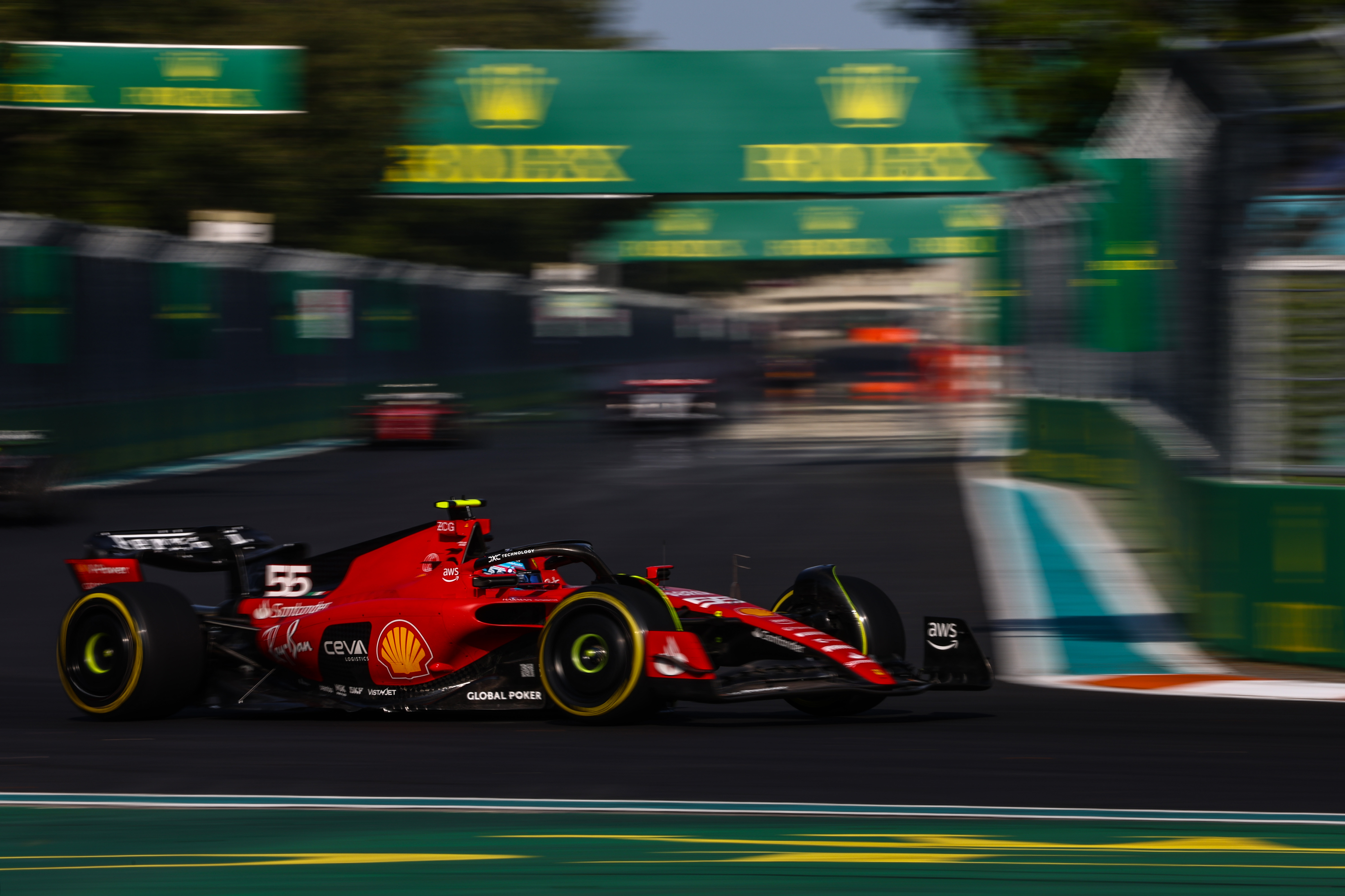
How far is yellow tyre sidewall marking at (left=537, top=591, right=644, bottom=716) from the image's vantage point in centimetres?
703

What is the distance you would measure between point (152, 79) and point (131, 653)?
1743 centimetres

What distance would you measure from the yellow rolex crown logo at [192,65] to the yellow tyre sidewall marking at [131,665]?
16.9 m

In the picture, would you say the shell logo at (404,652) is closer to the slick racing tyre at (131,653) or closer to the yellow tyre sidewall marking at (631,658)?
the yellow tyre sidewall marking at (631,658)

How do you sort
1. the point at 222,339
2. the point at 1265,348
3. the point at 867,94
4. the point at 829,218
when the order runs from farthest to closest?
1. the point at 829,218
2. the point at 867,94
3. the point at 222,339
4. the point at 1265,348

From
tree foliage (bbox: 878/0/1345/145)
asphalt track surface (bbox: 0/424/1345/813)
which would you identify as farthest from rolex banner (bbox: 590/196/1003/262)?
tree foliage (bbox: 878/0/1345/145)

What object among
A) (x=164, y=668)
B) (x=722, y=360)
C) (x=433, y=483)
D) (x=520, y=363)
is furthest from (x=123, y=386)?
(x=722, y=360)

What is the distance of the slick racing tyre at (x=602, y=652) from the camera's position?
23.2 ft

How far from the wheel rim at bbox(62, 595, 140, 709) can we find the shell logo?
1019mm

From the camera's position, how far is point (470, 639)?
766 centimetres

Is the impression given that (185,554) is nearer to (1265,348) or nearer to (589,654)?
(589,654)

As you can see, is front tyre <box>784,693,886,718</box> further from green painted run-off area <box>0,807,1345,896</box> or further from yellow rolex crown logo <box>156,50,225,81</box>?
yellow rolex crown logo <box>156,50,225,81</box>

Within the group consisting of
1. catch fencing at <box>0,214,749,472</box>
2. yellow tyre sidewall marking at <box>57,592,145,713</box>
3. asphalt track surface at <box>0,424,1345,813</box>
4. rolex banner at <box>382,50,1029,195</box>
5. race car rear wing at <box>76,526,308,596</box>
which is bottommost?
asphalt track surface at <box>0,424,1345,813</box>

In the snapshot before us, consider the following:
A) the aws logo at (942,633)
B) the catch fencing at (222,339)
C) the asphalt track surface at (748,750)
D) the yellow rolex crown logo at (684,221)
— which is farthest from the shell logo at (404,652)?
the yellow rolex crown logo at (684,221)

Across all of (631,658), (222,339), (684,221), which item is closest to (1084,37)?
(631,658)
